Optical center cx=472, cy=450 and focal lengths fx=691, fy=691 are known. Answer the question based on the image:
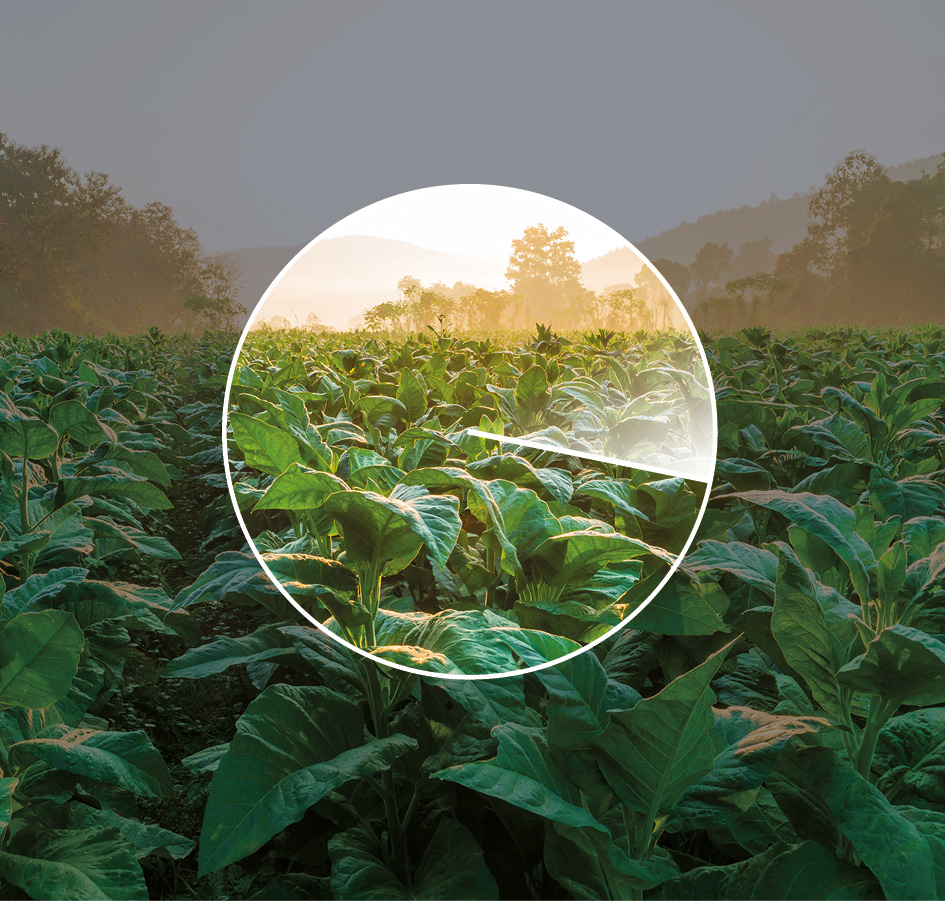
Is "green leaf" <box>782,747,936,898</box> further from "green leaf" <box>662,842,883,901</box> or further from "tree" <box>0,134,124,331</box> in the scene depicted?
"tree" <box>0,134,124,331</box>

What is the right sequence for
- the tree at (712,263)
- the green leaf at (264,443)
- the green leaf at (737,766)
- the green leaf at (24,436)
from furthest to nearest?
the tree at (712,263) < the green leaf at (24,436) < the green leaf at (264,443) < the green leaf at (737,766)

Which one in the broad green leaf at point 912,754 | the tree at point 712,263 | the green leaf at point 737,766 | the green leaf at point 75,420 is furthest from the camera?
the tree at point 712,263

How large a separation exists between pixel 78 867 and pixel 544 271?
130 cm

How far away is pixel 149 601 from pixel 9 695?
758 mm

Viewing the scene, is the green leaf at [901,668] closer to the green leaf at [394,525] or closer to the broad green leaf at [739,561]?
the broad green leaf at [739,561]

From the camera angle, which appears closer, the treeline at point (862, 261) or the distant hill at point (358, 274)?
the distant hill at point (358, 274)

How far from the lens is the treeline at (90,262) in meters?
58.7

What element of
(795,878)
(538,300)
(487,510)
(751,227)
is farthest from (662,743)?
(751,227)

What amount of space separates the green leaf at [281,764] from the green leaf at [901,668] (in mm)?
761

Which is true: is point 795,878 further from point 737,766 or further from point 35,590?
point 35,590

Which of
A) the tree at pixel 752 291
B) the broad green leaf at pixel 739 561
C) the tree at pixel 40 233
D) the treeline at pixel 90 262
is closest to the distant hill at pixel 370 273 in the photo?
the broad green leaf at pixel 739 561

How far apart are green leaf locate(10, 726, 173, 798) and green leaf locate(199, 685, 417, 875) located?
22cm

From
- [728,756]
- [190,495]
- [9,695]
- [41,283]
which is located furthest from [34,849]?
[41,283]

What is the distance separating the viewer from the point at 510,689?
124 cm
